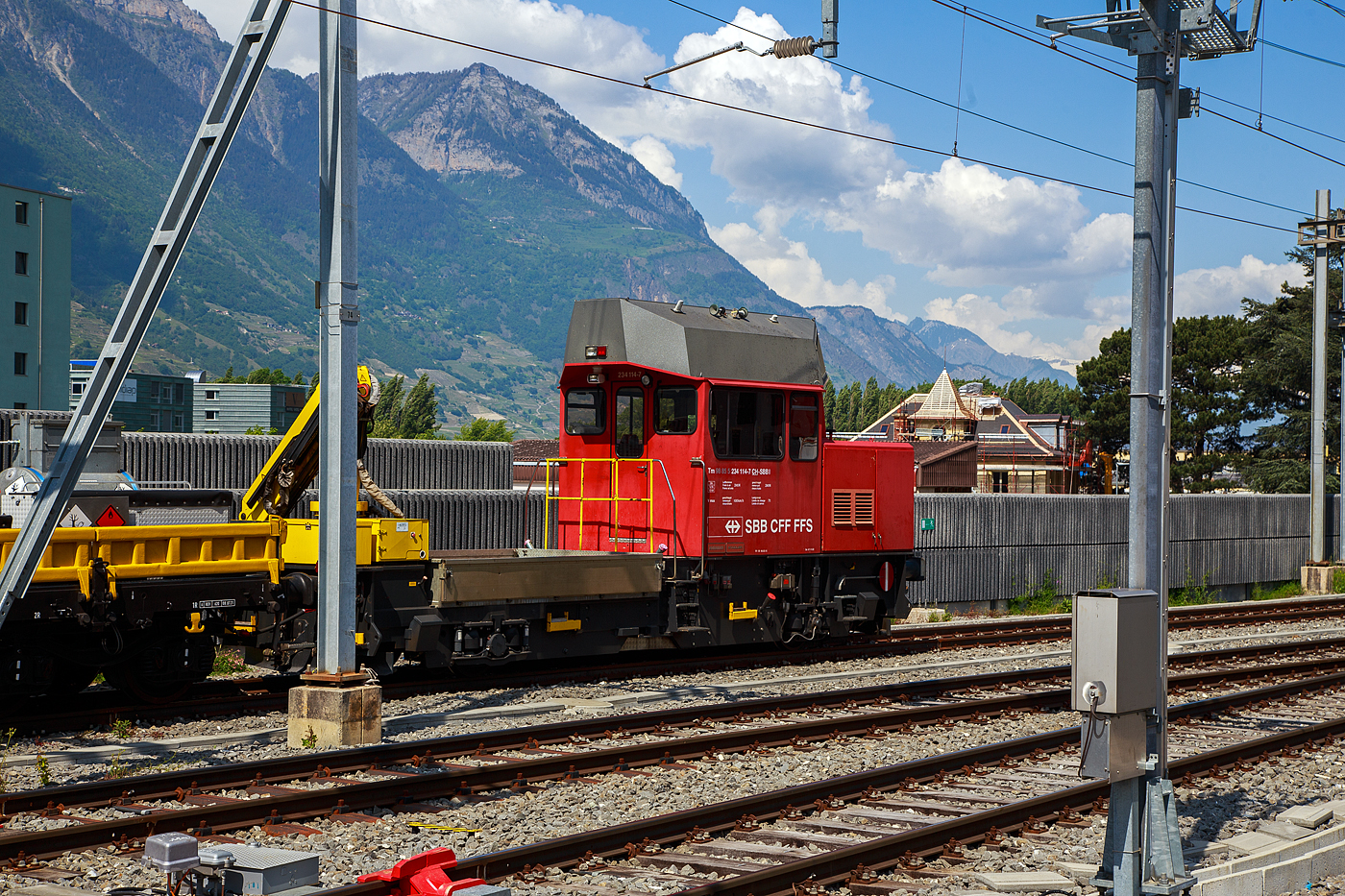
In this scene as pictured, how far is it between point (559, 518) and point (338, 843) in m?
9.60

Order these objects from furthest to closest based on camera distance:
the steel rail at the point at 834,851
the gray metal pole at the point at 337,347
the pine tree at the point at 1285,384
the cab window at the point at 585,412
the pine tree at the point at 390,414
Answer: the pine tree at the point at 390,414 < the pine tree at the point at 1285,384 < the cab window at the point at 585,412 < the gray metal pole at the point at 337,347 < the steel rail at the point at 834,851

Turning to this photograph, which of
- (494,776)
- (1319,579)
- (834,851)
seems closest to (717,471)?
(494,776)

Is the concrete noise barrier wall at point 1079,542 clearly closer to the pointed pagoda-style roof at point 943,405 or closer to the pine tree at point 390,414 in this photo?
the pointed pagoda-style roof at point 943,405

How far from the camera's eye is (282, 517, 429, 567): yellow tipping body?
12.6 metres

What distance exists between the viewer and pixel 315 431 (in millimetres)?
13156

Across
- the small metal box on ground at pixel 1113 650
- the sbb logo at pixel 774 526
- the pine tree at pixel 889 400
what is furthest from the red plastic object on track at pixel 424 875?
the pine tree at pixel 889 400

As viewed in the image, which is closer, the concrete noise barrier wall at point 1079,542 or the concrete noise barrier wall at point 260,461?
the concrete noise barrier wall at point 260,461

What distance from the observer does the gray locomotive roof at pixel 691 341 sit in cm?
1512

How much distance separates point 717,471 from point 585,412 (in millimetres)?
2128

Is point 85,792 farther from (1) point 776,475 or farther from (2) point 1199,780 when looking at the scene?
(1) point 776,475

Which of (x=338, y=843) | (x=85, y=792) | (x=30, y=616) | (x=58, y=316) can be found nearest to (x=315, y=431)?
(x=30, y=616)

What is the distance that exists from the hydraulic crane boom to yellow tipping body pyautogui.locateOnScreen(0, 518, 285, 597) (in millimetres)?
1289

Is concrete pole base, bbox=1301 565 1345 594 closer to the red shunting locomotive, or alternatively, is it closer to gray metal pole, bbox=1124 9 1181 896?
the red shunting locomotive

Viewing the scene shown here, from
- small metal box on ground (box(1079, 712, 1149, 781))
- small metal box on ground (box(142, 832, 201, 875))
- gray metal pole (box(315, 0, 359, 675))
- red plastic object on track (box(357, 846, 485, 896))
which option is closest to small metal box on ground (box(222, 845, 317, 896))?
small metal box on ground (box(142, 832, 201, 875))
